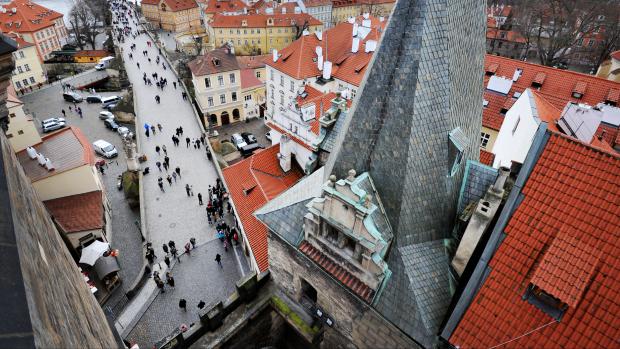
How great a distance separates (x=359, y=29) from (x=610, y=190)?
36638 mm

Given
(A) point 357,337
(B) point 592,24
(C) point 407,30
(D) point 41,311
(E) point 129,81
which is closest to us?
(D) point 41,311

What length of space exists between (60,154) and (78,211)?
159 inches

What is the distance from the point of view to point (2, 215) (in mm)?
3559

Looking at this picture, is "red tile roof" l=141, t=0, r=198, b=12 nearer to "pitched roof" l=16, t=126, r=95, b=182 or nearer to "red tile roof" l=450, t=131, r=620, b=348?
"pitched roof" l=16, t=126, r=95, b=182

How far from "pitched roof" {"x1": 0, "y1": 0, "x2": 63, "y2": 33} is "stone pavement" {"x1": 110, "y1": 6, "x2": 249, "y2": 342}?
3373 centimetres

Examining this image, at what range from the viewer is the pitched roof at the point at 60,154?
20.8m

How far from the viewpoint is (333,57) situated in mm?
38531

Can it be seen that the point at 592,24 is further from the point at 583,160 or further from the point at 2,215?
the point at 2,215

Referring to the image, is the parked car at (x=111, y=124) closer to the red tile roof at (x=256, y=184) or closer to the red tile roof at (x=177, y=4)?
the red tile roof at (x=256, y=184)

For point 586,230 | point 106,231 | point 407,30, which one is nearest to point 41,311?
point 407,30

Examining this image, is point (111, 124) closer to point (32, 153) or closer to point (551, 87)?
point (32, 153)

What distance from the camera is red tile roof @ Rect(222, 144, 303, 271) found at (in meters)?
Result: 17.3

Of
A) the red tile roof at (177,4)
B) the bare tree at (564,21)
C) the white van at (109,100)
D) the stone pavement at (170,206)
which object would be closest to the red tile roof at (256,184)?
the stone pavement at (170,206)

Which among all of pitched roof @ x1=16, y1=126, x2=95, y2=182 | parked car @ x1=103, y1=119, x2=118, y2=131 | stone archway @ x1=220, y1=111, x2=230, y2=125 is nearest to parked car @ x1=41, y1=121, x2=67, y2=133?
parked car @ x1=103, y1=119, x2=118, y2=131
